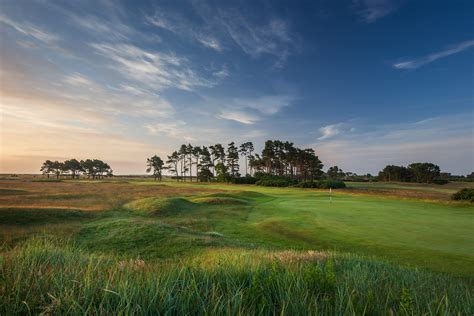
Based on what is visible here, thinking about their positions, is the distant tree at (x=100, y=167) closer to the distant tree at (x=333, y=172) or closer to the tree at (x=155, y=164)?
the tree at (x=155, y=164)

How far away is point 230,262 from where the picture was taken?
15.8 feet

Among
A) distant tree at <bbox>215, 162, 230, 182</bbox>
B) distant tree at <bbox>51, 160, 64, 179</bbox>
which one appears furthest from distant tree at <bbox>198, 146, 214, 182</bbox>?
distant tree at <bbox>51, 160, 64, 179</bbox>

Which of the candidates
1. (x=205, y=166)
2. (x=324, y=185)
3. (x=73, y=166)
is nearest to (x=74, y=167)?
(x=73, y=166)

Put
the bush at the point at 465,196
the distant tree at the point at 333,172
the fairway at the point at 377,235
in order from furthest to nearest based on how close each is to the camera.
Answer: the distant tree at the point at 333,172
the bush at the point at 465,196
the fairway at the point at 377,235

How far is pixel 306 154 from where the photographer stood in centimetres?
10088

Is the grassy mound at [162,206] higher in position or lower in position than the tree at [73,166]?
lower

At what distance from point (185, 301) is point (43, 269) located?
2354mm

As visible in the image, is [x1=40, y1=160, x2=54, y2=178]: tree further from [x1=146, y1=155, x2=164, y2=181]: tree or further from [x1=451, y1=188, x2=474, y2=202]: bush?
[x1=451, y1=188, x2=474, y2=202]: bush

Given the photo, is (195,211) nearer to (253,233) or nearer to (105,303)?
(253,233)

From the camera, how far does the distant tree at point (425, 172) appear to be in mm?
101062

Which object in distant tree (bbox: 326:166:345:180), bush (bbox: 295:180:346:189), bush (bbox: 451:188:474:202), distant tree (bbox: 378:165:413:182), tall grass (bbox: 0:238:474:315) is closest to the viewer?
tall grass (bbox: 0:238:474:315)

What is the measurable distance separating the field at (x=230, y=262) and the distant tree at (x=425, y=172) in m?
86.6

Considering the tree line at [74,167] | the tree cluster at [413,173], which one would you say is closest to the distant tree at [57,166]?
the tree line at [74,167]

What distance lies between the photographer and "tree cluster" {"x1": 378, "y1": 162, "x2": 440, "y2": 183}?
10162 cm
